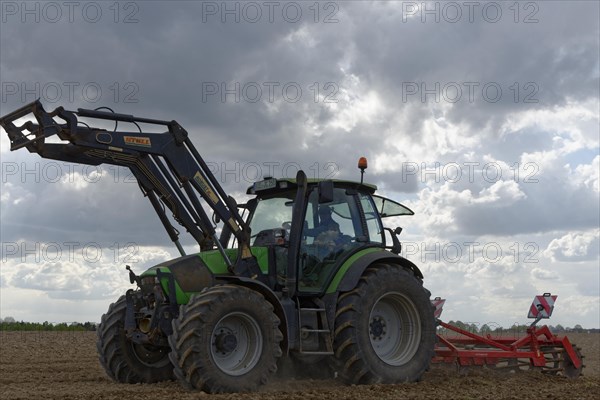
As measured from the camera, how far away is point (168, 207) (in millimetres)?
10352

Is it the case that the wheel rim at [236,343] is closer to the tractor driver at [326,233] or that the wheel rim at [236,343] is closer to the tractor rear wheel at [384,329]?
the tractor rear wheel at [384,329]

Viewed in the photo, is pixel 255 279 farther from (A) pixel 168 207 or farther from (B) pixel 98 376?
(B) pixel 98 376

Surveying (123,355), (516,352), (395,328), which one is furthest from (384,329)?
(123,355)

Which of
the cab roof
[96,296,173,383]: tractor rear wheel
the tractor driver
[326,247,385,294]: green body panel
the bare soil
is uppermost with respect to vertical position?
the cab roof

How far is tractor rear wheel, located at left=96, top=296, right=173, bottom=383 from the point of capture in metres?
10.6

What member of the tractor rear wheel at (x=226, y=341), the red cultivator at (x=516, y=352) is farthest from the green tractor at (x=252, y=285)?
the red cultivator at (x=516, y=352)

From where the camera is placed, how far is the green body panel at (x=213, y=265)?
9992 mm

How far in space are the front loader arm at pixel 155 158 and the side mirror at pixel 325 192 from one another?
1191mm

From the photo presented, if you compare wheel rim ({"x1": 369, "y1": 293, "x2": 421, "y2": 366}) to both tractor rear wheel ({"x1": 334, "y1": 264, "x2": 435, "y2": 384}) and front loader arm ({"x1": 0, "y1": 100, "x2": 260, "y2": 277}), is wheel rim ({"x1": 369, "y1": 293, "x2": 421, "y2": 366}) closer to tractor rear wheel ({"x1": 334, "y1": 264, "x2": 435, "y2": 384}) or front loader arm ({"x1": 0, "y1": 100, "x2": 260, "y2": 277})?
tractor rear wheel ({"x1": 334, "y1": 264, "x2": 435, "y2": 384})

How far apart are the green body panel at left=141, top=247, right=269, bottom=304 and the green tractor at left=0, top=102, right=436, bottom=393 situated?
2 cm

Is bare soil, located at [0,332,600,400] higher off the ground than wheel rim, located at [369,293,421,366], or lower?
lower

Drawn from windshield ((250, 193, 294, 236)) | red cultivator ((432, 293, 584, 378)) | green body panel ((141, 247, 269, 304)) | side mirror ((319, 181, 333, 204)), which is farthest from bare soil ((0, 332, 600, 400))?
side mirror ((319, 181, 333, 204))

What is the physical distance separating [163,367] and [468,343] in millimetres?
5481

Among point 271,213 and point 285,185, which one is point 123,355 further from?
point 285,185
